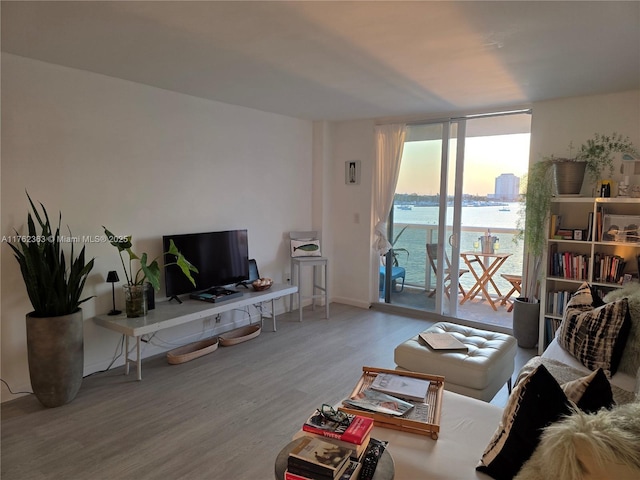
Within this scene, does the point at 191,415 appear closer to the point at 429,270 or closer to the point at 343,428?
the point at 343,428

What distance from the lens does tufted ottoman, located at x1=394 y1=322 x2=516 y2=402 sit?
260 cm

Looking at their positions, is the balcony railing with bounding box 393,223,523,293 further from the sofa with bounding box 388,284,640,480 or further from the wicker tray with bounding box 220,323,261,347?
the sofa with bounding box 388,284,640,480

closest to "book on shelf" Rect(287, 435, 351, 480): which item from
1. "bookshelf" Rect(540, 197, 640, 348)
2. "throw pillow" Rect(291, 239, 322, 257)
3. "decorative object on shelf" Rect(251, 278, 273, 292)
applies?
"decorative object on shelf" Rect(251, 278, 273, 292)

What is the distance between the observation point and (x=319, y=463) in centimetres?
137

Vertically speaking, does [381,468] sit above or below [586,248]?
below

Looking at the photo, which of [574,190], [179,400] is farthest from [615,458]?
[574,190]

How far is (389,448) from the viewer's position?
1.73 metres

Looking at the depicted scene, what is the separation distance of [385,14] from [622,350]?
92.9 inches

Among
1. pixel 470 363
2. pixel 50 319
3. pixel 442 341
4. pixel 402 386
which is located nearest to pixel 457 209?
pixel 442 341

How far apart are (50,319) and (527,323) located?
4.10 meters

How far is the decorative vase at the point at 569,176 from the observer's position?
3.78 meters

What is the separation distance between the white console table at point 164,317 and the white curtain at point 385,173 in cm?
186

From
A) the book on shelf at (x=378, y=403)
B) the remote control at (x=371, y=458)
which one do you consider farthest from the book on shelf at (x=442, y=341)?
the remote control at (x=371, y=458)

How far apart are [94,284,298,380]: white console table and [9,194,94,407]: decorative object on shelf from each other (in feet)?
1.03
